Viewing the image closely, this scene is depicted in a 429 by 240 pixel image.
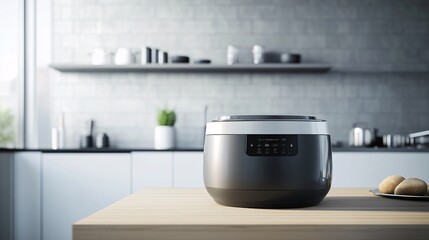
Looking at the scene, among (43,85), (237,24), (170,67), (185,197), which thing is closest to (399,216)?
(185,197)

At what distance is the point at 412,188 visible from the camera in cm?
136

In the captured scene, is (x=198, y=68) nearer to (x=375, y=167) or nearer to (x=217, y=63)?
(x=217, y=63)

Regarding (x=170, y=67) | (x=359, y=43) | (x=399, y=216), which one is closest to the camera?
(x=399, y=216)

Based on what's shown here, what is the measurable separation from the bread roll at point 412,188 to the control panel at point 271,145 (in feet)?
1.15

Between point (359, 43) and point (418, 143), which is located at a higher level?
point (359, 43)

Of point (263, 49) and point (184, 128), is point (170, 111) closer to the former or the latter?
point (184, 128)

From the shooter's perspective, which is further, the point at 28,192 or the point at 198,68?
the point at 198,68

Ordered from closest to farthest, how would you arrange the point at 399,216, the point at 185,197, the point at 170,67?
1. the point at 399,216
2. the point at 185,197
3. the point at 170,67

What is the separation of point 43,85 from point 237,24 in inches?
67.1

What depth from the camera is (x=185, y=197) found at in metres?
1.40

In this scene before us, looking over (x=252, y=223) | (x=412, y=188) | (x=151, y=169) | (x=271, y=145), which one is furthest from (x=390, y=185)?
(x=151, y=169)

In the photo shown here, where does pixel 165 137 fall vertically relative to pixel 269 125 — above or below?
below

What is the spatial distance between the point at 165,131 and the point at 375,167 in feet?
5.28

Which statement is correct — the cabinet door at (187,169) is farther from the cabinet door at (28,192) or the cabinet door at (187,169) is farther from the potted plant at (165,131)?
the cabinet door at (28,192)
